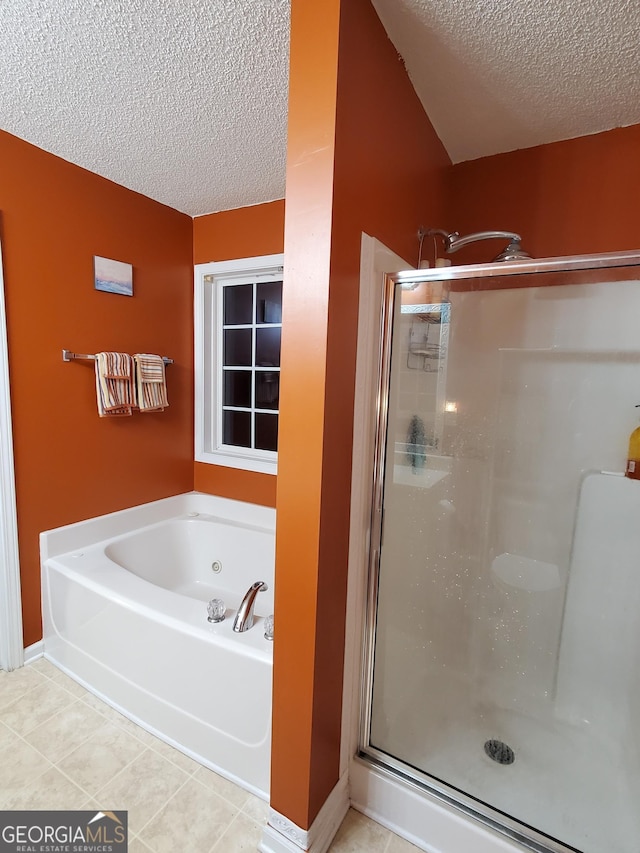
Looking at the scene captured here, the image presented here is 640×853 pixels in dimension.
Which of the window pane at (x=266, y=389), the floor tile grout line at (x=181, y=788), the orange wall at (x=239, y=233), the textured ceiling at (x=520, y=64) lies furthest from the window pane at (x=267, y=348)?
the floor tile grout line at (x=181, y=788)

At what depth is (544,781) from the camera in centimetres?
141

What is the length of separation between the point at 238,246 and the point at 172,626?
2097 millimetres

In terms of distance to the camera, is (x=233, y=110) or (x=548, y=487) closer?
(x=233, y=110)

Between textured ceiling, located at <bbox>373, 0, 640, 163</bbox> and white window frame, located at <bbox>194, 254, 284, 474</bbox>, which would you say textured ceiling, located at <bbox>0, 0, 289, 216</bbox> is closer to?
textured ceiling, located at <bbox>373, 0, 640, 163</bbox>

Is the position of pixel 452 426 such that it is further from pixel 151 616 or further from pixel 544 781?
pixel 151 616

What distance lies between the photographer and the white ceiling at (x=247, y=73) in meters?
1.14

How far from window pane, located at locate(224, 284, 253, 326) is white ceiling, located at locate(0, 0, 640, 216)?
0.80 m

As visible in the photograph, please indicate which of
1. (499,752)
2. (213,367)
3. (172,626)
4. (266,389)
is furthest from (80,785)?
(213,367)

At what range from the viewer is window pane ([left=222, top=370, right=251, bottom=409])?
108 inches

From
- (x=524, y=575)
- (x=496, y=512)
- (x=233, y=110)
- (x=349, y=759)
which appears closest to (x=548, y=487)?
(x=496, y=512)

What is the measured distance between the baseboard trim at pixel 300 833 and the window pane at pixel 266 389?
192cm

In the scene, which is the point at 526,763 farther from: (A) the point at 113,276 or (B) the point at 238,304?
(A) the point at 113,276

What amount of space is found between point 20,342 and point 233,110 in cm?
136

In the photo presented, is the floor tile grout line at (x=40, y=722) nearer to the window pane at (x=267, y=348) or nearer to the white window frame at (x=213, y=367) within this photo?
the white window frame at (x=213, y=367)
